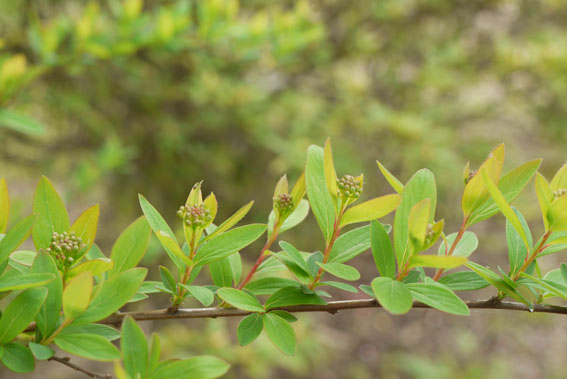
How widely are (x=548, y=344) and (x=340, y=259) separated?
2788 mm

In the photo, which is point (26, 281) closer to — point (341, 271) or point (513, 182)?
point (341, 271)

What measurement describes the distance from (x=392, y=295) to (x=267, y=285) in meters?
0.10

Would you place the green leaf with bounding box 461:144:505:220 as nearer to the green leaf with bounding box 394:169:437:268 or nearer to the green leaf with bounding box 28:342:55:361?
the green leaf with bounding box 394:169:437:268

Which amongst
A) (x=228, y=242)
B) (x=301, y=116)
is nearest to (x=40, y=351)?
(x=228, y=242)

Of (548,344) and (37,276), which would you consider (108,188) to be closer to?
(37,276)

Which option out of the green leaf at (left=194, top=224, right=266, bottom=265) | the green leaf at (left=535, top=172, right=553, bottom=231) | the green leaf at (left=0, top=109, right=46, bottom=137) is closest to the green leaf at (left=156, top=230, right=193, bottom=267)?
the green leaf at (left=194, top=224, right=266, bottom=265)

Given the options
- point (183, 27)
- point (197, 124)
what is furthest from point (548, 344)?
point (183, 27)

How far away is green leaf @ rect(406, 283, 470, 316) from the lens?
10.8 inches

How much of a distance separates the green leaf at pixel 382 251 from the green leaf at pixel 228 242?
0.07 m

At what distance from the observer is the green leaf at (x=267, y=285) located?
0.34 m

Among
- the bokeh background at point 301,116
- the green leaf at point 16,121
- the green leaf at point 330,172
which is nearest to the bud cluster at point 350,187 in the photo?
the green leaf at point 330,172

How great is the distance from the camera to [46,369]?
76.6 inches

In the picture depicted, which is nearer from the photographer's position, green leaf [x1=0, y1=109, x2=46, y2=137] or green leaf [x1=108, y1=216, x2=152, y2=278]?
green leaf [x1=108, y1=216, x2=152, y2=278]

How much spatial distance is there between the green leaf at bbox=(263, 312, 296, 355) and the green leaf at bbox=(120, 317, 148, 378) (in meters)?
0.08
